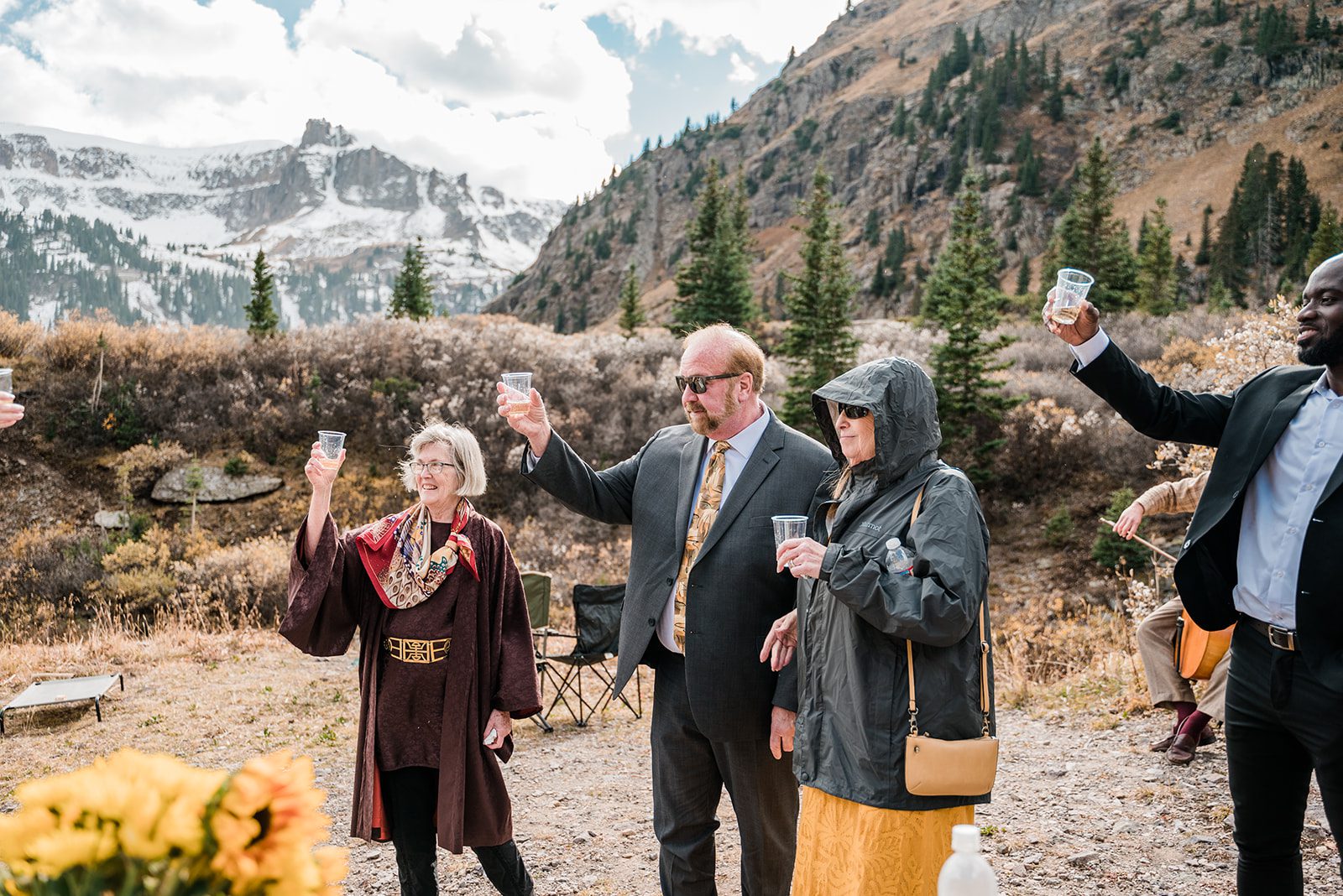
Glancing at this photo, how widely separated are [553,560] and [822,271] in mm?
9870

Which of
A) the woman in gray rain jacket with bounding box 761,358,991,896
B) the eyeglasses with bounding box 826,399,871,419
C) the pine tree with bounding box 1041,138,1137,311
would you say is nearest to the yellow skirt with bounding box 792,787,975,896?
the woman in gray rain jacket with bounding box 761,358,991,896

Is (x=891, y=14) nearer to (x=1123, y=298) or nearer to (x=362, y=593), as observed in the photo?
(x=1123, y=298)

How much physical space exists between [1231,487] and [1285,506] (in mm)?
133

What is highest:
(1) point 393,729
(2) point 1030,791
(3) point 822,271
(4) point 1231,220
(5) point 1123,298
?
(4) point 1231,220

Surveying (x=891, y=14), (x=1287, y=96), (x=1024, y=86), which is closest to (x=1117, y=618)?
(x=1287, y=96)

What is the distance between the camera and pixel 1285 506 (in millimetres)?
2334

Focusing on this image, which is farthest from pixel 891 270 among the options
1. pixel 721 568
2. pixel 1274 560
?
pixel 1274 560

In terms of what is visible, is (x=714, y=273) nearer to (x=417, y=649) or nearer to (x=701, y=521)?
(x=701, y=521)

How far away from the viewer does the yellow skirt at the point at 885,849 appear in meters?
2.20

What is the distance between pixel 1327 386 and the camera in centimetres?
235

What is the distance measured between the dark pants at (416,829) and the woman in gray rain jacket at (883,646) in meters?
1.48

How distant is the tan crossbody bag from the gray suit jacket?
2.17ft

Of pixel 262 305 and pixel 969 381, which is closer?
pixel 969 381

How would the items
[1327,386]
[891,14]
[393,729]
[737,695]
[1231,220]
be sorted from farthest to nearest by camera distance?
[891,14] < [1231,220] < [393,729] < [737,695] < [1327,386]
